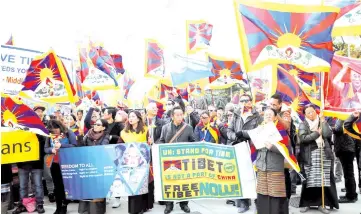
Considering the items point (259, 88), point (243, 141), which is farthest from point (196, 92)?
point (243, 141)

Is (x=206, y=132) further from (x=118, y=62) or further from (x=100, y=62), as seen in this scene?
(x=118, y=62)

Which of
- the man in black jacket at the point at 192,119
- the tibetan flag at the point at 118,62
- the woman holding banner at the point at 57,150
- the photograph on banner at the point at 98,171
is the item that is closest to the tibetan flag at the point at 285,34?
the photograph on banner at the point at 98,171

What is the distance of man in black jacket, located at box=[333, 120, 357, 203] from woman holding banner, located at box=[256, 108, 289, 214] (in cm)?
243

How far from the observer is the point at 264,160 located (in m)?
4.71

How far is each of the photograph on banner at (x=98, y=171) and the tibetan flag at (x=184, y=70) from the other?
2.63 metres

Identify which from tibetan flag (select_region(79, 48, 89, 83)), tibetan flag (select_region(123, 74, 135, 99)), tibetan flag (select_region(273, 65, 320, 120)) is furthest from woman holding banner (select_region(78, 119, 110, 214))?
tibetan flag (select_region(123, 74, 135, 99))

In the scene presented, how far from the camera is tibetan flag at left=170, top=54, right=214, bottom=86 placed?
7703 mm

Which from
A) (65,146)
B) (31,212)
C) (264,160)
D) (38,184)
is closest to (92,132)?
(65,146)

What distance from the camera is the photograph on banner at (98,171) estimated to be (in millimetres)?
5215

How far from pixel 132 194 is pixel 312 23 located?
3585 millimetres

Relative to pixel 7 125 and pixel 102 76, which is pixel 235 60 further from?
pixel 7 125

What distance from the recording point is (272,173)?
468 cm

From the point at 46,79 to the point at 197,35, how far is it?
720cm

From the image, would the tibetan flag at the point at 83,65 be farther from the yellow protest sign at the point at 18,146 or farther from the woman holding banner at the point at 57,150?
the yellow protest sign at the point at 18,146
